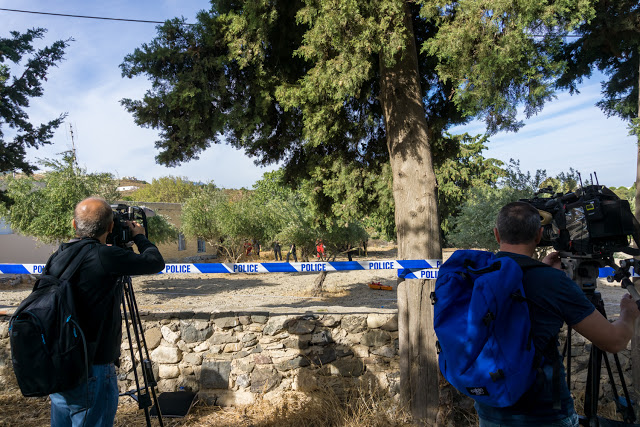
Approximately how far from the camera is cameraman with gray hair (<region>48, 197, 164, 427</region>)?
217cm

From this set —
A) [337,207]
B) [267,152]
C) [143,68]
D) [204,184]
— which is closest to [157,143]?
[143,68]

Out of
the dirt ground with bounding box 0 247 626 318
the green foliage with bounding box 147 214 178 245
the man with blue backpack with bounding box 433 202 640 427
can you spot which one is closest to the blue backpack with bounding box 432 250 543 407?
the man with blue backpack with bounding box 433 202 640 427

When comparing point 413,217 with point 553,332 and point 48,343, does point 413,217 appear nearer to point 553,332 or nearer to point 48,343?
point 553,332

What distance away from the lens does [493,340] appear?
166cm

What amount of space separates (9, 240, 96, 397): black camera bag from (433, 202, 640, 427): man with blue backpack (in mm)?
1749

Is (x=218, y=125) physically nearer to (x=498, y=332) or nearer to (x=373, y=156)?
(x=373, y=156)

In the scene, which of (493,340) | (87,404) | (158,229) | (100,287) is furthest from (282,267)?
(158,229)

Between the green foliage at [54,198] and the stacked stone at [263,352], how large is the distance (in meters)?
11.5

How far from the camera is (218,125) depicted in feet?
15.9

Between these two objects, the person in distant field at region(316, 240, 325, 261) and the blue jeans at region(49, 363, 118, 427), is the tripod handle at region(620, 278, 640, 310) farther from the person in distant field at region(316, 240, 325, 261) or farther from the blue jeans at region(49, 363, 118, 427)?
the person in distant field at region(316, 240, 325, 261)

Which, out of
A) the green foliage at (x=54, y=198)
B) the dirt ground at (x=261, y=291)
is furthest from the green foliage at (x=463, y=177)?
the green foliage at (x=54, y=198)

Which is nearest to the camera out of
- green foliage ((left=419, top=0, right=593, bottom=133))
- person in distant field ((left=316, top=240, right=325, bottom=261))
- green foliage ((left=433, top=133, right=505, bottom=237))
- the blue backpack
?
the blue backpack

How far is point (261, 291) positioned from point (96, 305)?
45.7 ft

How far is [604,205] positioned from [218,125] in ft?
12.9
